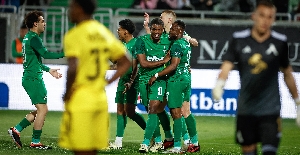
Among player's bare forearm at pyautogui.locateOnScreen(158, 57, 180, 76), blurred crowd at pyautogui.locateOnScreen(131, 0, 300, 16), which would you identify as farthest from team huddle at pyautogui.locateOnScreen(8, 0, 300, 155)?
blurred crowd at pyautogui.locateOnScreen(131, 0, 300, 16)

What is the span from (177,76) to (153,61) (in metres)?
0.46

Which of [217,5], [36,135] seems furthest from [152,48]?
[217,5]

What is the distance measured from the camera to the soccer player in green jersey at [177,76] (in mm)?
11984

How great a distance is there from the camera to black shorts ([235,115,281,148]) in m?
7.63

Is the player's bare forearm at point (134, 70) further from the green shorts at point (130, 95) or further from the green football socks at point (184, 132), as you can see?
the green football socks at point (184, 132)

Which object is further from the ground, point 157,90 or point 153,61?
point 153,61

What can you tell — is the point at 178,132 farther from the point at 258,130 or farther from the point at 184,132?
the point at 258,130

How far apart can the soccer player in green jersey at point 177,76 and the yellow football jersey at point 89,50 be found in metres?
5.20

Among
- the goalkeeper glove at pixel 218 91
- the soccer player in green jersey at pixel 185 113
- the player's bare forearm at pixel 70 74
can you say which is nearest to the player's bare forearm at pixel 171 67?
the soccer player in green jersey at pixel 185 113

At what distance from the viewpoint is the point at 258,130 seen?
25.6 feet

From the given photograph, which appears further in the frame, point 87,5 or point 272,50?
point 272,50

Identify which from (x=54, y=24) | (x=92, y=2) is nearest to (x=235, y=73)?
(x=54, y=24)

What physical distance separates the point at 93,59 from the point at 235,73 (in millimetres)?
13128

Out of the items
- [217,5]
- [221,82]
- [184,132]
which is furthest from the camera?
[217,5]
